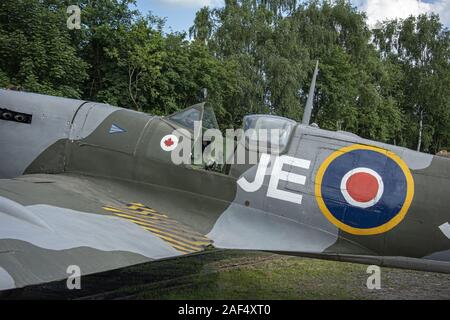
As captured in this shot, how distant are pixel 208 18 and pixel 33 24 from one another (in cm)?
1519

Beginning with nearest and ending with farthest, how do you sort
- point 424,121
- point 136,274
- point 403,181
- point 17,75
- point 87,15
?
point 403,181, point 136,274, point 17,75, point 87,15, point 424,121

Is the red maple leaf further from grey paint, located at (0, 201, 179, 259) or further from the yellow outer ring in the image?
the yellow outer ring

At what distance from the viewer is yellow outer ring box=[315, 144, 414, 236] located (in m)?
4.10

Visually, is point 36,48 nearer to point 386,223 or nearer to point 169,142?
point 169,142

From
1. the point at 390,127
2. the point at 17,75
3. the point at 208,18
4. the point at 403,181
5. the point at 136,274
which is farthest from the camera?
the point at 390,127

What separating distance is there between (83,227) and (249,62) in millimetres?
23095

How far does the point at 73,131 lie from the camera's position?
528 centimetres

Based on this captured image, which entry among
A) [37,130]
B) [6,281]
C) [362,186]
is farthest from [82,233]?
[362,186]

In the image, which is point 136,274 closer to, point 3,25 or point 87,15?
point 3,25

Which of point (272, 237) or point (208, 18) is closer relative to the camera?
point (272, 237)

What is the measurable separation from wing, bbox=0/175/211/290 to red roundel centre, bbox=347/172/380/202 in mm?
1475

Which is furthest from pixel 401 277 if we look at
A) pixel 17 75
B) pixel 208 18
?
pixel 208 18

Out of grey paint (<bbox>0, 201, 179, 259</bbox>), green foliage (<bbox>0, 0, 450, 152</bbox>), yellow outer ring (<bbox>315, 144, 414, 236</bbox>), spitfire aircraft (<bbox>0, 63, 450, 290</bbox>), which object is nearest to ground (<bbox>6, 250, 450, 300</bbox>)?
spitfire aircraft (<bbox>0, 63, 450, 290</bbox>)

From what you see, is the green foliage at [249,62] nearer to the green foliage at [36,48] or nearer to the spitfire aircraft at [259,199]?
the green foliage at [36,48]
